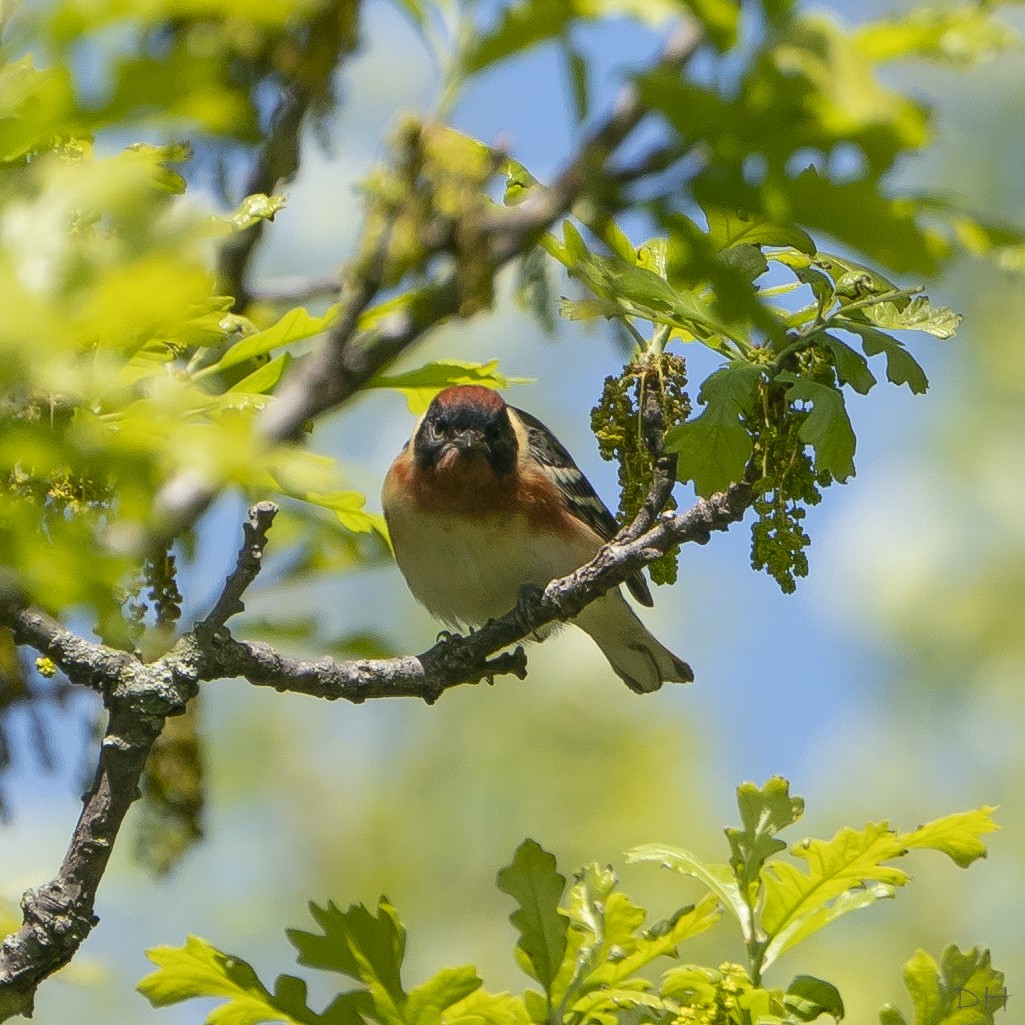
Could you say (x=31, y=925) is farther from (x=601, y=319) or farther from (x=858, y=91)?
(x=858, y=91)

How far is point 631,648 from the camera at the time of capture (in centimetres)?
655

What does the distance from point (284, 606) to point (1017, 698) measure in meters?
5.62

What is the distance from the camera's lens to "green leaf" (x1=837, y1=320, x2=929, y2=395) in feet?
9.75

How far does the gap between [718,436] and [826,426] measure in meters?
0.22

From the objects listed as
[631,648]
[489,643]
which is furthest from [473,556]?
[489,643]

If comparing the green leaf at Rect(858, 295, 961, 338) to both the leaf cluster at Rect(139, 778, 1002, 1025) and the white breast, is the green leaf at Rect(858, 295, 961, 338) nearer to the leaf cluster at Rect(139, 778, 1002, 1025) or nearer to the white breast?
the leaf cluster at Rect(139, 778, 1002, 1025)

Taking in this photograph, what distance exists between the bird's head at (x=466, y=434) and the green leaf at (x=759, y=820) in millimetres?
3046

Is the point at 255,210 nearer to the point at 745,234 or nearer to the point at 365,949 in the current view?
the point at 745,234

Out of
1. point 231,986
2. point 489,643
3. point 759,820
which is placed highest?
point 489,643

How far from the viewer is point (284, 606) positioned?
26.3 feet

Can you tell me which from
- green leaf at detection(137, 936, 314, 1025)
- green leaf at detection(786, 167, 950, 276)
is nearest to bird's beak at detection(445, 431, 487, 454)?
green leaf at detection(137, 936, 314, 1025)

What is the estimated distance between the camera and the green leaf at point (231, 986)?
2.63m

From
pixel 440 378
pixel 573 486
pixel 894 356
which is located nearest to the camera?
pixel 894 356

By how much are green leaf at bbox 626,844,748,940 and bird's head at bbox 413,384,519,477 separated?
298cm
